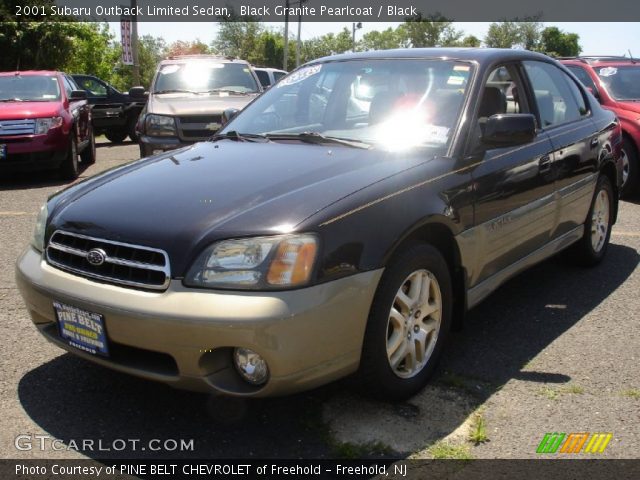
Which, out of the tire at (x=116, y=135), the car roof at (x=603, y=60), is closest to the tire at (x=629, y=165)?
the car roof at (x=603, y=60)

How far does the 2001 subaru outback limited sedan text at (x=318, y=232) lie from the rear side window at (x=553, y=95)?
0.14 feet

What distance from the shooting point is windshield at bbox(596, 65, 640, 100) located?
331 inches

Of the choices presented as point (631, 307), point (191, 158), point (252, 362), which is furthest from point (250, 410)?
point (631, 307)

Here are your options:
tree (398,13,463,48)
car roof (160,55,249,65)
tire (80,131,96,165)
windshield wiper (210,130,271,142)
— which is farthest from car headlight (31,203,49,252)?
tree (398,13,463,48)

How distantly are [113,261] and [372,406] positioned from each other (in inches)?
50.7

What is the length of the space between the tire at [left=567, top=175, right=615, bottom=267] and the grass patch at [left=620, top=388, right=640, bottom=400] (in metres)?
1.91

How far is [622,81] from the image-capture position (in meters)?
8.58

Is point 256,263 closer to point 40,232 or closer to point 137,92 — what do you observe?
point 40,232

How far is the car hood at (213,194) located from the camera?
2.67m

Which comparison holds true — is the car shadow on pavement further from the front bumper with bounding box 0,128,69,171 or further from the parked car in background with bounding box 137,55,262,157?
the front bumper with bounding box 0,128,69,171

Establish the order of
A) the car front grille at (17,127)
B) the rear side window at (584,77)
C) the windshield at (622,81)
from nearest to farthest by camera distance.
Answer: the windshield at (622,81), the rear side window at (584,77), the car front grille at (17,127)

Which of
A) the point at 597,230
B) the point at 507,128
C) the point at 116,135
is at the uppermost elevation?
the point at 507,128

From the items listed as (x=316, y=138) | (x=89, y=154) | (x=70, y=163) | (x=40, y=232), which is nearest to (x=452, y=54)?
(x=316, y=138)

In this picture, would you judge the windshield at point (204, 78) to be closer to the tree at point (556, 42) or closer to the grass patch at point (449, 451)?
the grass patch at point (449, 451)
